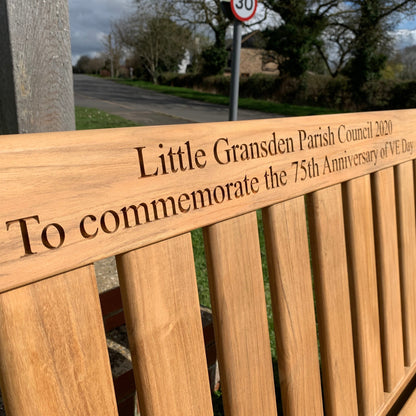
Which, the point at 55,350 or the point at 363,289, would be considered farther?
the point at 363,289

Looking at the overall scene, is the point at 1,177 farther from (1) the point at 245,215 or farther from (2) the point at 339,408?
(2) the point at 339,408

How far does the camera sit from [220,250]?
822mm

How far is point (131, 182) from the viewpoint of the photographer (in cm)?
67

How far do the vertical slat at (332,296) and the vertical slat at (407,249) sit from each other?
0.42 metres

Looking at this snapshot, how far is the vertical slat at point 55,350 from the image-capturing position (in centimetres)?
57

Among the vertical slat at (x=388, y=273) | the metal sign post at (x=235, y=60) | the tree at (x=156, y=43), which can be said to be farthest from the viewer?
the tree at (x=156, y=43)

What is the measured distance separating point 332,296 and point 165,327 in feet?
1.71

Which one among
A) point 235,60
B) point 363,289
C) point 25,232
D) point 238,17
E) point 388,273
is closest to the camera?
point 25,232

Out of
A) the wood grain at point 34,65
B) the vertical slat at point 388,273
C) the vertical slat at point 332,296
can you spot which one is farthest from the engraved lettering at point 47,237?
the vertical slat at point 388,273

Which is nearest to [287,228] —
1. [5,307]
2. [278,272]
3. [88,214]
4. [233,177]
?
[278,272]

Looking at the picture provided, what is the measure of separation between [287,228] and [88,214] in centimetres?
48

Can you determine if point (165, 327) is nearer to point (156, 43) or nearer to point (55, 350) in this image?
point (55, 350)

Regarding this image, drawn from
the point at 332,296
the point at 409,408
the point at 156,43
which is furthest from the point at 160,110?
the point at 156,43

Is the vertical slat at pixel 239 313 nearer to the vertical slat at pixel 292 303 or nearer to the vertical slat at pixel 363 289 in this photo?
the vertical slat at pixel 292 303
